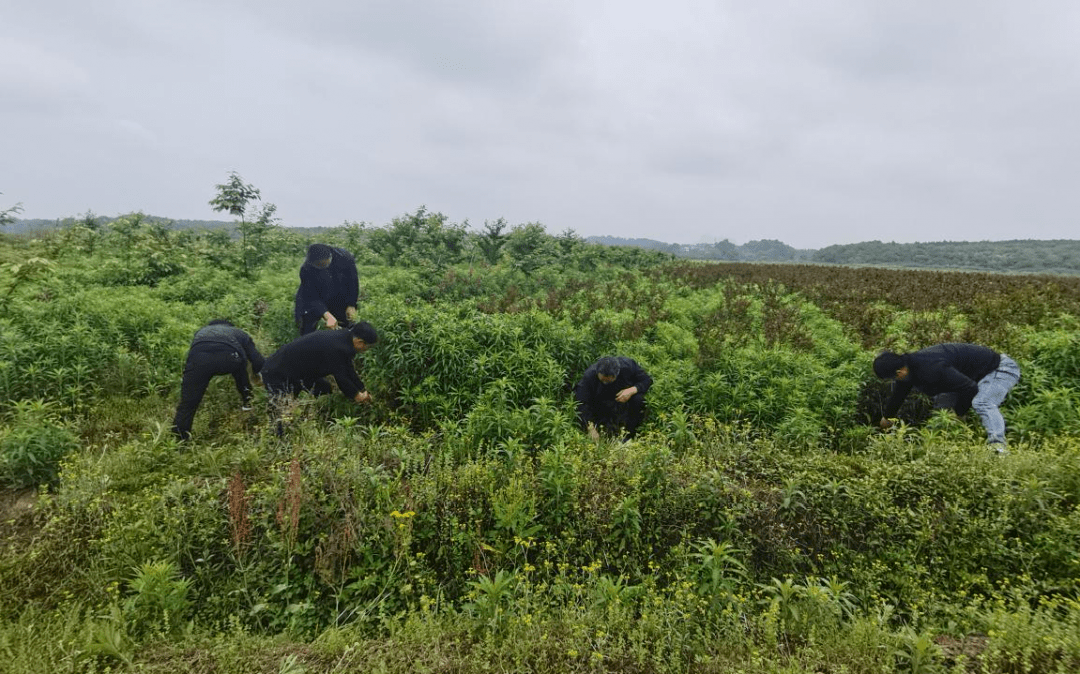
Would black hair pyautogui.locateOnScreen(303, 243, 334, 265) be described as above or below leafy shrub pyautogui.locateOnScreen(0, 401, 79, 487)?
above

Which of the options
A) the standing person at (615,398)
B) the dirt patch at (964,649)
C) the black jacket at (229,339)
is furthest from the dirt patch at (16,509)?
the dirt patch at (964,649)

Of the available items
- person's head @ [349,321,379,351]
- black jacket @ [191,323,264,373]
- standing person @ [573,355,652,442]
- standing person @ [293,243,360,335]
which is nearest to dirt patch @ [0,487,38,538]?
black jacket @ [191,323,264,373]

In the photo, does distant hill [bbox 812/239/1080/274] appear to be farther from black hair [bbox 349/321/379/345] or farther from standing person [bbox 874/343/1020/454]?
black hair [bbox 349/321/379/345]

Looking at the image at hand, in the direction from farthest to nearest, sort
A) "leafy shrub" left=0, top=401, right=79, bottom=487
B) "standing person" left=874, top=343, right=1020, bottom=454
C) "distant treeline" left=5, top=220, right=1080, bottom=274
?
"distant treeline" left=5, top=220, right=1080, bottom=274, "standing person" left=874, top=343, right=1020, bottom=454, "leafy shrub" left=0, top=401, right=79, bottom=487

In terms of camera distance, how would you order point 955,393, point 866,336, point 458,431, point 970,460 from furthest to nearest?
point 866,336, point 955,393, point 458,431, point 970,460

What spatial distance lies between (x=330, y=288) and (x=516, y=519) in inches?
189

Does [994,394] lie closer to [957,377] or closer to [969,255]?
[957,377]

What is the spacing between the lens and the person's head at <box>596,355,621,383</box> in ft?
16.4

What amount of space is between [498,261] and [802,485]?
13085 millimetres

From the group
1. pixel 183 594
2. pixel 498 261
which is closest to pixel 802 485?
pixel 183 594

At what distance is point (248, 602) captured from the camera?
10.0 ft

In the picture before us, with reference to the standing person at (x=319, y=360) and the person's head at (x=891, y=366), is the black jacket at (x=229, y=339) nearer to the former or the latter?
the standing person at (x=319, y=360)

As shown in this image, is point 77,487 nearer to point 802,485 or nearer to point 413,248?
point 802,485

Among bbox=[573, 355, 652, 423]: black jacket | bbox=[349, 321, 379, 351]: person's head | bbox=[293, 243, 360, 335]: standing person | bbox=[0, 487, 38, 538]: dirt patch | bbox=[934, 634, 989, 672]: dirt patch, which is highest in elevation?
bbox=[293, 243, 360, 335]: standing person
